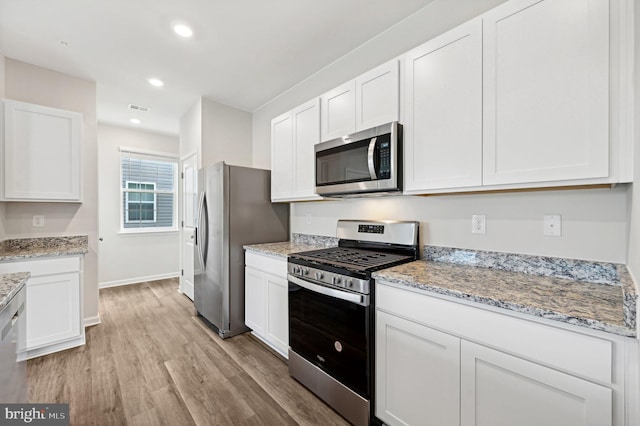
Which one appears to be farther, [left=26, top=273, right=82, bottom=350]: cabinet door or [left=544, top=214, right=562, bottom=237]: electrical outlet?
[left=26, top=273, right=82, bottom=350]: cabinet door

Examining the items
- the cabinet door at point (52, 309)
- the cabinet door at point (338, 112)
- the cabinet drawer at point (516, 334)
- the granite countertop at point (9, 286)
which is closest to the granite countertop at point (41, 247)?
the cabinet door at point (52, 309)

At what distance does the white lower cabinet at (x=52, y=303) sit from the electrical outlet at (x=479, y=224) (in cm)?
341

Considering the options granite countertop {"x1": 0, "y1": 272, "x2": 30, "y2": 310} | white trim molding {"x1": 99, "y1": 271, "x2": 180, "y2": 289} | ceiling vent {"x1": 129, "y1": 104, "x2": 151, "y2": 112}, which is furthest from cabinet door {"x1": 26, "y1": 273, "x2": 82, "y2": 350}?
ceiling vent {"x1": 129, "y1": 104, "x2": 151, "y2": 112}

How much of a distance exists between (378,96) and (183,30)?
1.75 metres

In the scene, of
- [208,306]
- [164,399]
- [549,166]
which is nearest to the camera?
[549,166]

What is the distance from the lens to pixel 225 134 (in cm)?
374

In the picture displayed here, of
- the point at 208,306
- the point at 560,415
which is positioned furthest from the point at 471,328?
the point at 208,306

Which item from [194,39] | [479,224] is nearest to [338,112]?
[479,224]

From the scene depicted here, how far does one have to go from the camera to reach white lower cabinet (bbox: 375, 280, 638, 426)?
887 mm

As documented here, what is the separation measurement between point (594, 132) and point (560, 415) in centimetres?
111

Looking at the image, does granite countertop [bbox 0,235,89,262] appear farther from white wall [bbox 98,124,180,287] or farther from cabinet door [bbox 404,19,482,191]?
cabinet door [bbox 404,19,482,191]

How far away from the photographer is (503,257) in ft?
5.23

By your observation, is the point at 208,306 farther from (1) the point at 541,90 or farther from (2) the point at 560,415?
(1) the point at 541,90

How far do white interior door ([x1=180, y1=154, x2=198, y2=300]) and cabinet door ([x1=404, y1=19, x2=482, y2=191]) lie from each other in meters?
3.03
